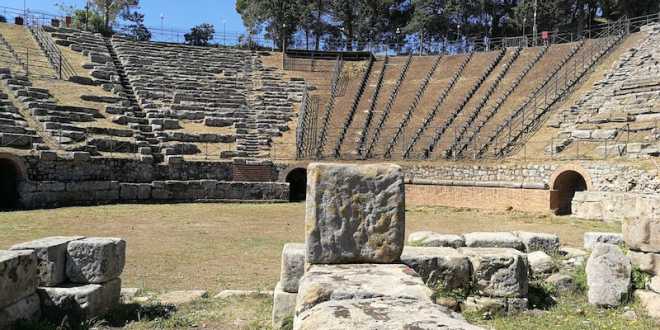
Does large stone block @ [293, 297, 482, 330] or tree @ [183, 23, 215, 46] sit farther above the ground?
tree @ [183, 23, 215, 46]

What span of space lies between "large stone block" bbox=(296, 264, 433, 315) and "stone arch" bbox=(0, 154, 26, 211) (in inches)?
807

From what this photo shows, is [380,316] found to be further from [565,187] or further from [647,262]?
[565,187]

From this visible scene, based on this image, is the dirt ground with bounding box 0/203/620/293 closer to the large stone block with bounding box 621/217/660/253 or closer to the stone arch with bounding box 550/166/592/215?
the stone arch with bounding box 550/166/592/215

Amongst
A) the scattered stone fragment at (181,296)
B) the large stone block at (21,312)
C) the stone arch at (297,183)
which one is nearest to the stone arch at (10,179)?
the stone arch at (297,183)

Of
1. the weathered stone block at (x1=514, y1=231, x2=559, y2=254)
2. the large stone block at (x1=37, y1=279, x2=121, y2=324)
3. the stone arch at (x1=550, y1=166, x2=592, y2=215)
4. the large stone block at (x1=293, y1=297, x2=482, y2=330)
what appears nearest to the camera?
the large stone block at (x1=293, y1=297, x2=482, y2=330)

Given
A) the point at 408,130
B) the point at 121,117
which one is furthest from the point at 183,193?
the point at 408,130

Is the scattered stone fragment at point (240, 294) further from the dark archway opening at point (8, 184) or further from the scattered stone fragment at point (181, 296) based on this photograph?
the dark archway opening at point (8, 184)

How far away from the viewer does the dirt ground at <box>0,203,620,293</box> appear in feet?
34.2

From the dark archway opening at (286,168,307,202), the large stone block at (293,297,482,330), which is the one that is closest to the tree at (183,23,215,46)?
the dark archway opening at (286,168,307,202)

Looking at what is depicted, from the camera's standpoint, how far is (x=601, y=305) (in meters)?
7.94

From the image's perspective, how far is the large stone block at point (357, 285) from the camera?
168 inches

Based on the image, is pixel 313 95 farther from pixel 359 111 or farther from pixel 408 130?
pixel 408 130

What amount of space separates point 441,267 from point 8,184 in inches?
832

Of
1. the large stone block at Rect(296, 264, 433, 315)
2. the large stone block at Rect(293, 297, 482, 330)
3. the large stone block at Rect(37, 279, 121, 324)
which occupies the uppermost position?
the large stone block at Rect(293, 297, 482, 330)
